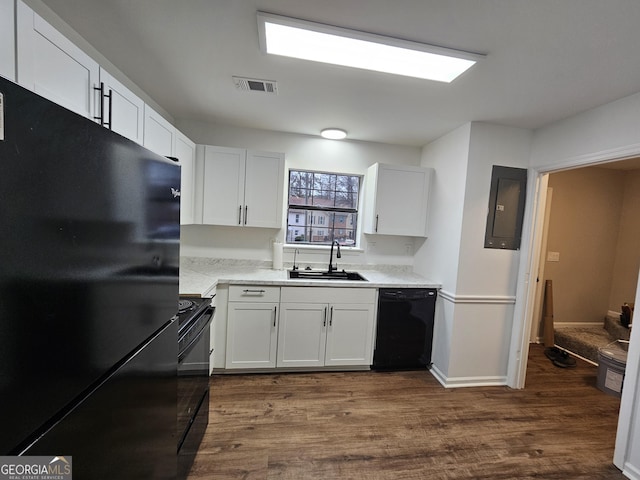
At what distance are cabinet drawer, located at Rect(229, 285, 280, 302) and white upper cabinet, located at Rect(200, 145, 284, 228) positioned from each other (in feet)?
2.23

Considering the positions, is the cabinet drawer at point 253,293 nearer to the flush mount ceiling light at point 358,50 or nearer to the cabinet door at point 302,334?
the cabinet door at point 302,334

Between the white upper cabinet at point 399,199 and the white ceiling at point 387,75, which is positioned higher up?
the white ceiling at point 387,75

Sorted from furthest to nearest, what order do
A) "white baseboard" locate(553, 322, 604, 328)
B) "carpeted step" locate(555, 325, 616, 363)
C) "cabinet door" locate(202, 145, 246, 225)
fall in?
"white baseboard" locate(553, 322, 604, 328) → "carpeted step" locate(555, 325, 616, 363) → "cabinet door" locate(202, 145, 246, 225)

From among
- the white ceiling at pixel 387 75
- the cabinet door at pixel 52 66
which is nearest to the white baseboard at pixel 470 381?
the white ceiling at pixel 387 75

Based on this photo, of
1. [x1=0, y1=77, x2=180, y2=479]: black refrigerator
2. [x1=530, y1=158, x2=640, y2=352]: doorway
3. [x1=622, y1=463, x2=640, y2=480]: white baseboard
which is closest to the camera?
[x1=0, y1=77, x2=180, y2=479]: black refrigerator

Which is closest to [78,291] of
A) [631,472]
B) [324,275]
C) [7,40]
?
[7,40]

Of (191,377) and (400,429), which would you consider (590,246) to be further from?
(191,377)

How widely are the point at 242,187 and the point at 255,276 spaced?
92 centimetres

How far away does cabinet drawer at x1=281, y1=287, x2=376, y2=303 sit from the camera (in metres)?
2.65

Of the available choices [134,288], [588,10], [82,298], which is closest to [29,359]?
[82,298]

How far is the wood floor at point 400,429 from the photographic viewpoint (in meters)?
1.72

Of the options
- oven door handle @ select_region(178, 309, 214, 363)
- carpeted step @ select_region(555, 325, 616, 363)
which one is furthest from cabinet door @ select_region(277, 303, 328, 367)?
carpeted step @ select_region(555, 325, 616, 363)

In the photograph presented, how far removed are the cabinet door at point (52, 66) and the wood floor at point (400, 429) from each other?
201 cm

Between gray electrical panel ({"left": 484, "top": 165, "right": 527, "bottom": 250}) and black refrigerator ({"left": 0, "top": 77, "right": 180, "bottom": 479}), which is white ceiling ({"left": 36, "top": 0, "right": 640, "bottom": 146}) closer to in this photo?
gray electrical panel ({"left": 484, "top": 165, "right": 527, "bottom": 250})
